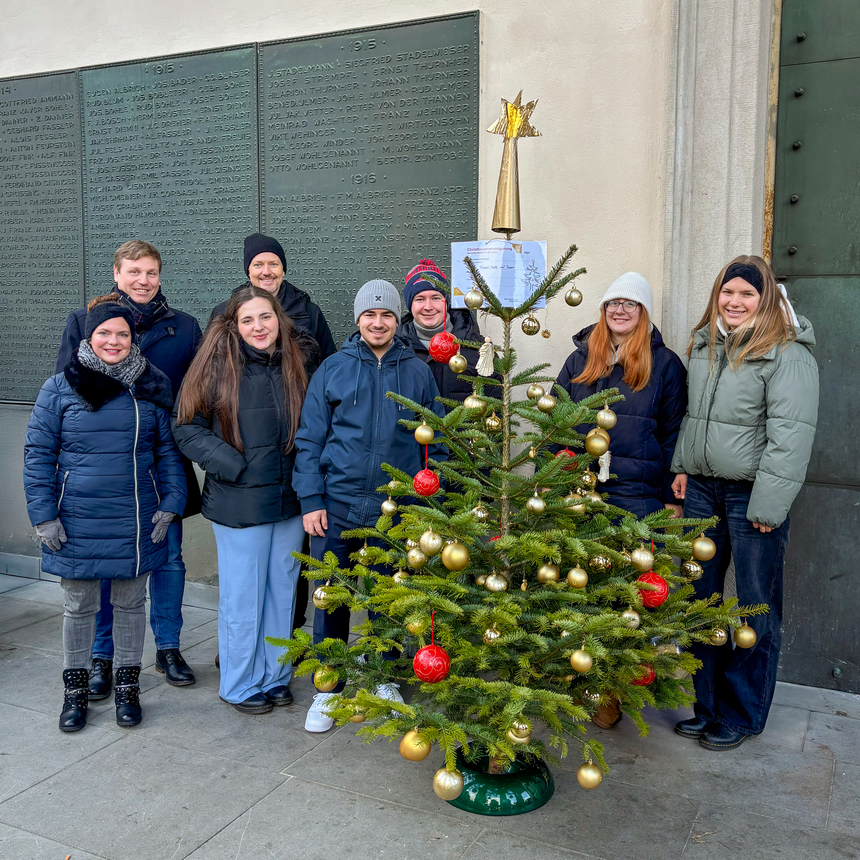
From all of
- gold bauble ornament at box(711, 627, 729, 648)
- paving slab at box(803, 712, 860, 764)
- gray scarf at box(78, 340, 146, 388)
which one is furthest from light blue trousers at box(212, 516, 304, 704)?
paving slab at box(803, 712, 860, 764)

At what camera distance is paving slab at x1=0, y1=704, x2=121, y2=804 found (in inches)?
137

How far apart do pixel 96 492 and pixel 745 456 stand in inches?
113

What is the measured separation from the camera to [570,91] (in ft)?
15.2

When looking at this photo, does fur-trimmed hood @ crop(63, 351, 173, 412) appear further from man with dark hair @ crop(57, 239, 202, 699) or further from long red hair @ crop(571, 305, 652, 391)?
long red hair @ crop(571, 305, 652, 391)

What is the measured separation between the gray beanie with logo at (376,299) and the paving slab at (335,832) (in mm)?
2072

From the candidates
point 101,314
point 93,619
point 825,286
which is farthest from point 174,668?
point 825,286

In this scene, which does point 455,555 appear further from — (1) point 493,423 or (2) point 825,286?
(2) point 825,286

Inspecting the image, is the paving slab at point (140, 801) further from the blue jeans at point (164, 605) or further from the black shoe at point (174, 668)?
the blue jeans at point (164, 605)

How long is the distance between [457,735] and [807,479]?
8.97 feet

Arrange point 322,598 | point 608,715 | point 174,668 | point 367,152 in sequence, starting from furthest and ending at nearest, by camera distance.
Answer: point 367,152 → point 174,668 → point 608,715 → point 322,598

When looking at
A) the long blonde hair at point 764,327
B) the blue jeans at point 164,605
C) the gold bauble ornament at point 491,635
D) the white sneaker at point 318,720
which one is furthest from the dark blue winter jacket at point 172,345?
the long blonde hair at point 764,327

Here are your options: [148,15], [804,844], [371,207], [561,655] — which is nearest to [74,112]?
[148,15]

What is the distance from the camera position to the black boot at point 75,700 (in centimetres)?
388

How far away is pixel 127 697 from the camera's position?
4.01m
